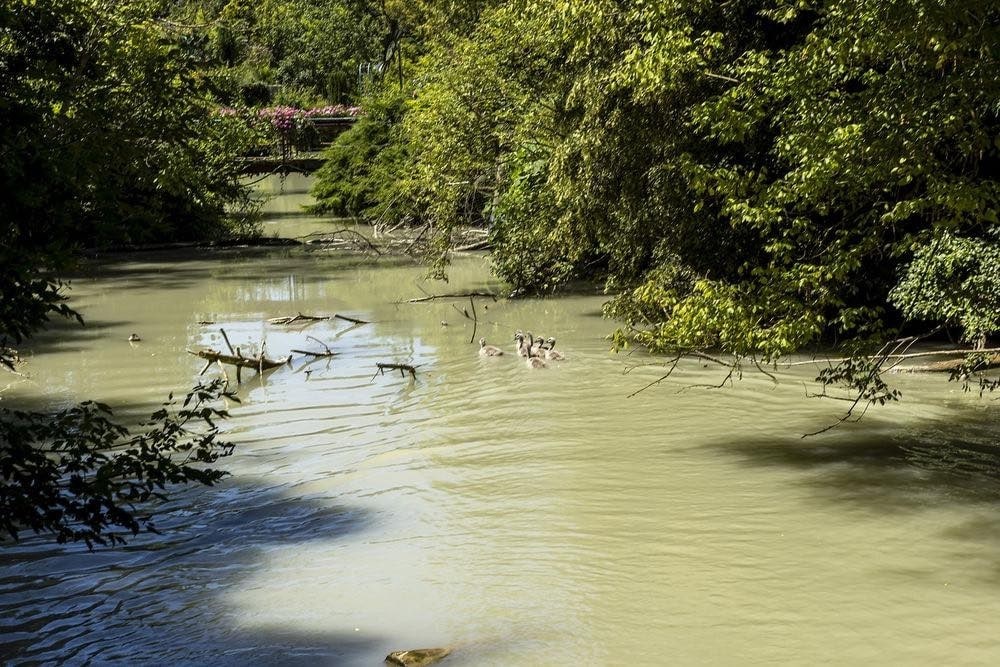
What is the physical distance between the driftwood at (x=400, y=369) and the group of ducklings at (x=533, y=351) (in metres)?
1.36

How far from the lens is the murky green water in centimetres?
783

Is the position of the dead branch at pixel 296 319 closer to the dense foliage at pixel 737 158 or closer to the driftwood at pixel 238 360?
the dense foliage at pixel 737 158

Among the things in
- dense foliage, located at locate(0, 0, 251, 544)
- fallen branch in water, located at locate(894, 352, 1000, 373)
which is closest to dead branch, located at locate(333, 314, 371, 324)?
fallen branch in water, located at locate(894, 352, 1000, 373)

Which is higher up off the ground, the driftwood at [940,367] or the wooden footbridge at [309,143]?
the wooden footbridge at [309,143]

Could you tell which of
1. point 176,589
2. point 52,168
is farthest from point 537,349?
point 52,168

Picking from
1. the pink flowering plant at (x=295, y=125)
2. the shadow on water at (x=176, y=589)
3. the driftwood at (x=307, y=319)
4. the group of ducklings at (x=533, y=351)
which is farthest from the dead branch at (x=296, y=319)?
the pink flowering plant at (x=295, y=125)

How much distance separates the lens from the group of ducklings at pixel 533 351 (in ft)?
55.5

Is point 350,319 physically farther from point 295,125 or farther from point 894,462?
point 295,125

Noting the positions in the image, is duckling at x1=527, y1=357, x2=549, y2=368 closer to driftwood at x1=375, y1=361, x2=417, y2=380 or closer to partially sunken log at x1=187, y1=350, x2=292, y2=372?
driftwood at x1=375, y1=361, x2=417, y2=380

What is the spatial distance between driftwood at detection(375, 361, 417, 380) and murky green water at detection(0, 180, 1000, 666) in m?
0.24

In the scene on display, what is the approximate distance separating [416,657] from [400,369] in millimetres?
9300

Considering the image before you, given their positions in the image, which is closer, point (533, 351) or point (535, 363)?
point (535, 363)

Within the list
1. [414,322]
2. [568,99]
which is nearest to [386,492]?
[568,99]

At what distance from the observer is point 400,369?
16.6 metres
